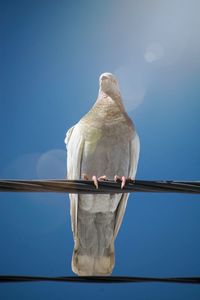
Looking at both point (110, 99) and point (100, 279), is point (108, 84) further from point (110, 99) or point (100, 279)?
point (100, 279)

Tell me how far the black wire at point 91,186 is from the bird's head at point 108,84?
334 centimetres

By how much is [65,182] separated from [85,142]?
2.56 m

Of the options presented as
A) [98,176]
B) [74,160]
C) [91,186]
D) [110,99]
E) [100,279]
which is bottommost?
[100,279]

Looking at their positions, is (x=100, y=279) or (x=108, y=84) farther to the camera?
(x=108, y=84)

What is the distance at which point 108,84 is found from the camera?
21.0 feet

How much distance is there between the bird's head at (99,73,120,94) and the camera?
6375mm

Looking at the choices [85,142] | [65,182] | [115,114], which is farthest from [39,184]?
[115,114]

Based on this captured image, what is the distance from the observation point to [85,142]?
5.62m

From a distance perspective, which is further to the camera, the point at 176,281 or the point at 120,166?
the point at 120,166

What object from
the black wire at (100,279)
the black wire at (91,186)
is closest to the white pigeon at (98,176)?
the black wire at (91,186)

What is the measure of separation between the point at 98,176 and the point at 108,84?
140 centimetres

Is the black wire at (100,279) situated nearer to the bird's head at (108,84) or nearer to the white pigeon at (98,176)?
the white pigeon at (98,176)

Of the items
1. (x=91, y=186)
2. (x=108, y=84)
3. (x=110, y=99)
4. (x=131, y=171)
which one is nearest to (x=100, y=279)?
(x=91, y=186)

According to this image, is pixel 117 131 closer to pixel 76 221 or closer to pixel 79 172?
pixel 79 172
